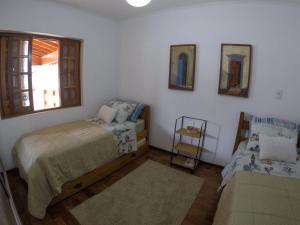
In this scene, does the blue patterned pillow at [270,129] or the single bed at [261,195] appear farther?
the blue patterned pillow at [270,129]

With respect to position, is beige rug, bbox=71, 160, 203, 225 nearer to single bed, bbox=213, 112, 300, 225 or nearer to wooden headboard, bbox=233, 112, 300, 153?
single bed, bbox=213, 112, 300, 225

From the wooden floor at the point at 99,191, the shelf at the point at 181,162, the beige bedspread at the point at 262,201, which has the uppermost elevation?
the beige bedspread at the point at 262,201

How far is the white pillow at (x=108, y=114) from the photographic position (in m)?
3.05

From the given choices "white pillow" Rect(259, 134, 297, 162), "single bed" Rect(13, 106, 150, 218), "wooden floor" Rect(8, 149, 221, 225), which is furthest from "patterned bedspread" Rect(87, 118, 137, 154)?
"white pillow" Rect(259, 134, 297, 162)

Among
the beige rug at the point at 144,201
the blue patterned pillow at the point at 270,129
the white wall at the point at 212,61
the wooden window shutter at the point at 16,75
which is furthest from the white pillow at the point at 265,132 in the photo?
the wooden window shutter at the point at 16,75

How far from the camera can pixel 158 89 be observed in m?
3.30

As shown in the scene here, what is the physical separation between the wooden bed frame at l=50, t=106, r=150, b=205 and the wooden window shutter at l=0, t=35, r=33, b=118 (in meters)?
1.30

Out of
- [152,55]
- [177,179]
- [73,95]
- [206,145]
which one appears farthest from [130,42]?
[177,179]

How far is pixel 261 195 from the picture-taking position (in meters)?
1.37

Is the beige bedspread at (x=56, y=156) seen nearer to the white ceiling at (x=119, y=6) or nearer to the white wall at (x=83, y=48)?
the white wall at (x=83, y=48)

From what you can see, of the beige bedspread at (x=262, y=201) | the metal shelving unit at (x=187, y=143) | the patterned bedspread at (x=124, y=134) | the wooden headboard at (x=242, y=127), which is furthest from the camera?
the metal shelving unit at (x=187, y=143)

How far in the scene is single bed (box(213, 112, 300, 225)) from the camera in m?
1.17

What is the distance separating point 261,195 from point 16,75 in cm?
309

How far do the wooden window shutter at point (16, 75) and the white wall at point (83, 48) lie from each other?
6.3 inches
